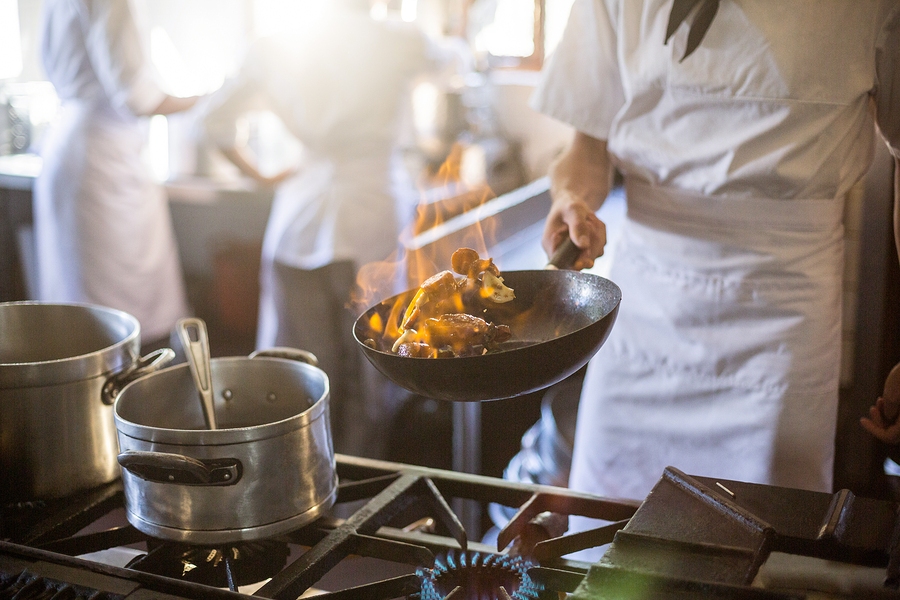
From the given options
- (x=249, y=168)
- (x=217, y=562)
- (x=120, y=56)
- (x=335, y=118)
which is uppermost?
(x=120, y=56)

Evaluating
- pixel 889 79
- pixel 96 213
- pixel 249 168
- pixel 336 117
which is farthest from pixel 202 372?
pixel 249 168

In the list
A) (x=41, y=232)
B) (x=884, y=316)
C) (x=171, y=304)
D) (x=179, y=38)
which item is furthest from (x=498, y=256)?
(x=179, y=38)

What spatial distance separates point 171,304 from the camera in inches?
137

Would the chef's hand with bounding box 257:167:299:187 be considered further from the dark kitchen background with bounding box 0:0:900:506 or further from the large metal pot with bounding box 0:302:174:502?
the large metal pot with bounding box 0:302:174:502

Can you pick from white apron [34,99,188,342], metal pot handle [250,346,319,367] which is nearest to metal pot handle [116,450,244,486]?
metal pot handle [250,346,319,367]

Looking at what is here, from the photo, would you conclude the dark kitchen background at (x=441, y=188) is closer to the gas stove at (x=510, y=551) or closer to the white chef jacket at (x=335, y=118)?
the white chef jacket at (x=335, y=118)

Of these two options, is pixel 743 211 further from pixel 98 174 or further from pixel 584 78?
pixel 98 174

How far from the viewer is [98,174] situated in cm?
316

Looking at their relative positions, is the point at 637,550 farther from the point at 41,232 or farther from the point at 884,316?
the point at 41,232

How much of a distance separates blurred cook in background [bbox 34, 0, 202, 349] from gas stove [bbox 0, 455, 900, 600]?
244 centimetres

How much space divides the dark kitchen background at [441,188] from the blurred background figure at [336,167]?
0.17 meters

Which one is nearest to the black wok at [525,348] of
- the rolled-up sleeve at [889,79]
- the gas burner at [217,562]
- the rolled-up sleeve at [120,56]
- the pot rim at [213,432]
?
the pot rim at [213,432]

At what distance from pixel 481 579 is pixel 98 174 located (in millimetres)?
2871

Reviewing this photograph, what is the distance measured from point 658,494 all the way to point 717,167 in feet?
1.99
